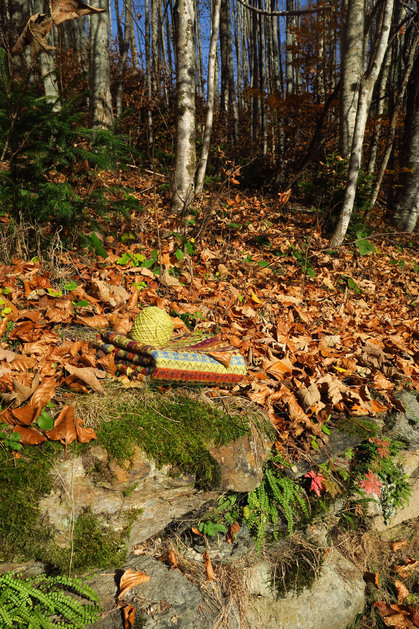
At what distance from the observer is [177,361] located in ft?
8.24

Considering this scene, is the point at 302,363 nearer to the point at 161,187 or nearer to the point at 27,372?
the point at 27,372

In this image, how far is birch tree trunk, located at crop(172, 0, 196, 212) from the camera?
15.9ft

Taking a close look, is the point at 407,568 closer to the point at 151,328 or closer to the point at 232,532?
the point at 232,532

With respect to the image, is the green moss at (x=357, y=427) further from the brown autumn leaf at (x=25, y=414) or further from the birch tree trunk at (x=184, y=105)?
the birch tree trunk at (x=184, y=105)

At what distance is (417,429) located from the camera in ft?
11.5

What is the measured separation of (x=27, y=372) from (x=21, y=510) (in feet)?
2.48

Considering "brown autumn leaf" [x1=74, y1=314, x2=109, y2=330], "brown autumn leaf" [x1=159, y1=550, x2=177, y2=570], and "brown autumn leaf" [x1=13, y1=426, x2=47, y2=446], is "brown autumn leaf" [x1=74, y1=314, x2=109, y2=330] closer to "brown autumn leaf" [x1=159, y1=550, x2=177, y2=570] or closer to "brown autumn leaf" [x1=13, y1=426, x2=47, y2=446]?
"brown autumn leaf" [x1=13, y1=426, x2=47, y2=446]

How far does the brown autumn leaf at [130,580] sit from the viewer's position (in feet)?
7.07

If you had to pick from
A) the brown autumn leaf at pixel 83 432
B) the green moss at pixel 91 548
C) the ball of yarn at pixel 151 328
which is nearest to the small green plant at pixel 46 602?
the green moss at pixel 91 548

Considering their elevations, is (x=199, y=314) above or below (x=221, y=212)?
below

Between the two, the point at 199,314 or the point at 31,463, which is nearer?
the point at 31,463

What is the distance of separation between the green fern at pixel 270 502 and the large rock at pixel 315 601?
1.07 feet

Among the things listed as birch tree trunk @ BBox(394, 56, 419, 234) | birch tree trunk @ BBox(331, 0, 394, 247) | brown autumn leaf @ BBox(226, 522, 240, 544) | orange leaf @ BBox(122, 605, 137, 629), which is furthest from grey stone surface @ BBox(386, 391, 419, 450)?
birch tree trunk @ BBox(394, 56, 419, 234)

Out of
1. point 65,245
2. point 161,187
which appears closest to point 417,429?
point 65,245
